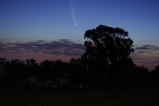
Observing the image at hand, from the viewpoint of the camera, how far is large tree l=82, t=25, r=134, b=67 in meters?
70.3

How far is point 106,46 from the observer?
70.9 metres

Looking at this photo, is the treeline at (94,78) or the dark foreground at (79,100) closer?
the dark foreground at (79,100)

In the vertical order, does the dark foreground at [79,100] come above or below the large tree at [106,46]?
below

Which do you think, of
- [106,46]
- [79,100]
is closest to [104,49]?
[106,46]

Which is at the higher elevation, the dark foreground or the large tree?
the large tree

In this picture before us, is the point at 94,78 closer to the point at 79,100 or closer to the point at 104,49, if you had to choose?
the point at 104,49

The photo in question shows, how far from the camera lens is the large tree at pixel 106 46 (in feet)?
231

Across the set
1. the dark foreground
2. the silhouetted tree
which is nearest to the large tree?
the silhouetted tree

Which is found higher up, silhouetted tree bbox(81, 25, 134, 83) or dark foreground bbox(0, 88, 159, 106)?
silhouetted tree bbox(81, 25, 134, 83)

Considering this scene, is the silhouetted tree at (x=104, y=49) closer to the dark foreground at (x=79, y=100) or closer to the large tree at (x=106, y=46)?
the large tree at (x=106, y=46)

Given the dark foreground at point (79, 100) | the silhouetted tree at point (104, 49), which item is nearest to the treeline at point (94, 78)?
the silhouetted tree at point (104, 49)

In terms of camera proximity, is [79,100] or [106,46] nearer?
[79,100]

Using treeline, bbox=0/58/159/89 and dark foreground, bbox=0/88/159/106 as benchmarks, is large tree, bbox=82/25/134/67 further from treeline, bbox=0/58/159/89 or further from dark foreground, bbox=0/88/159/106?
dark foreground, bbox=0/88/159/106

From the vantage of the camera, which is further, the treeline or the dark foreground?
the treeline
